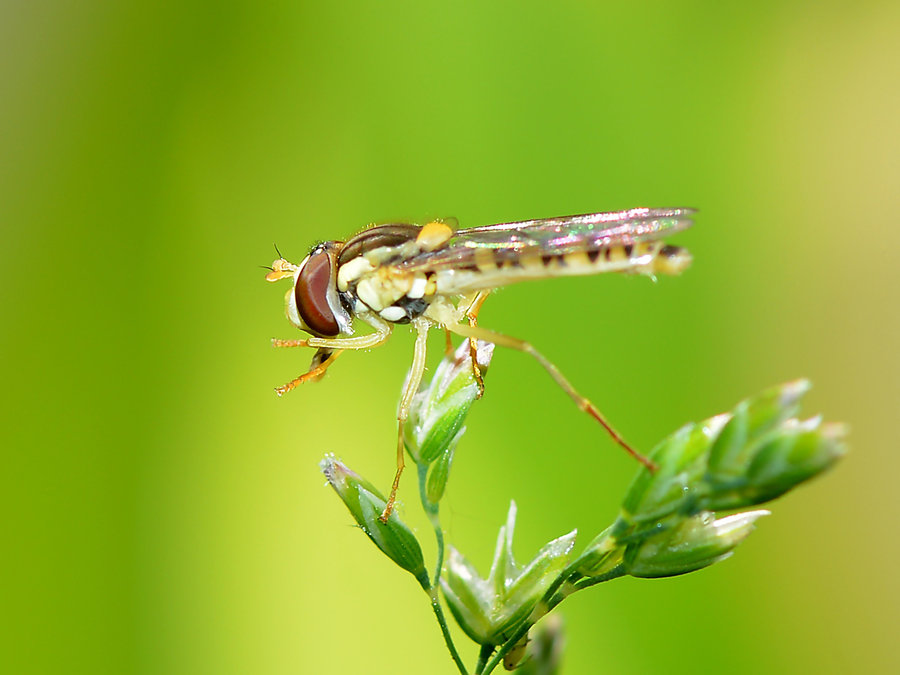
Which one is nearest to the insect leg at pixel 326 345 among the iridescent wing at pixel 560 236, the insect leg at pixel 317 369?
the insect leg at pixel 317 369

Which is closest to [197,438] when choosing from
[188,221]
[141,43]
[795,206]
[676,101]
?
[188,221]

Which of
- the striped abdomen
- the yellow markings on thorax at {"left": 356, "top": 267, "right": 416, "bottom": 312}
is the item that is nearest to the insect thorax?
the yellow markings on thorax at {"left": 356, "top": 267, "right": 416, "bottom": 312}

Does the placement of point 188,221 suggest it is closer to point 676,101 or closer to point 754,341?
point 676,101

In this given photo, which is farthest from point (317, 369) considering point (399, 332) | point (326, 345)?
point (399, 332)

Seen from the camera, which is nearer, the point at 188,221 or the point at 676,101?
the point at 188,221

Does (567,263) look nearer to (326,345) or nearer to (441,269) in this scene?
(441,269)

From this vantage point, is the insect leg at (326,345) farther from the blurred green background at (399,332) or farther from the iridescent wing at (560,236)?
the blurred green background at (399,332)

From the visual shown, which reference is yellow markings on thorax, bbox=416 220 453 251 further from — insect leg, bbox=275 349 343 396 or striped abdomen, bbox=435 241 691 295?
insect leg, bbox=275 349 343 396
